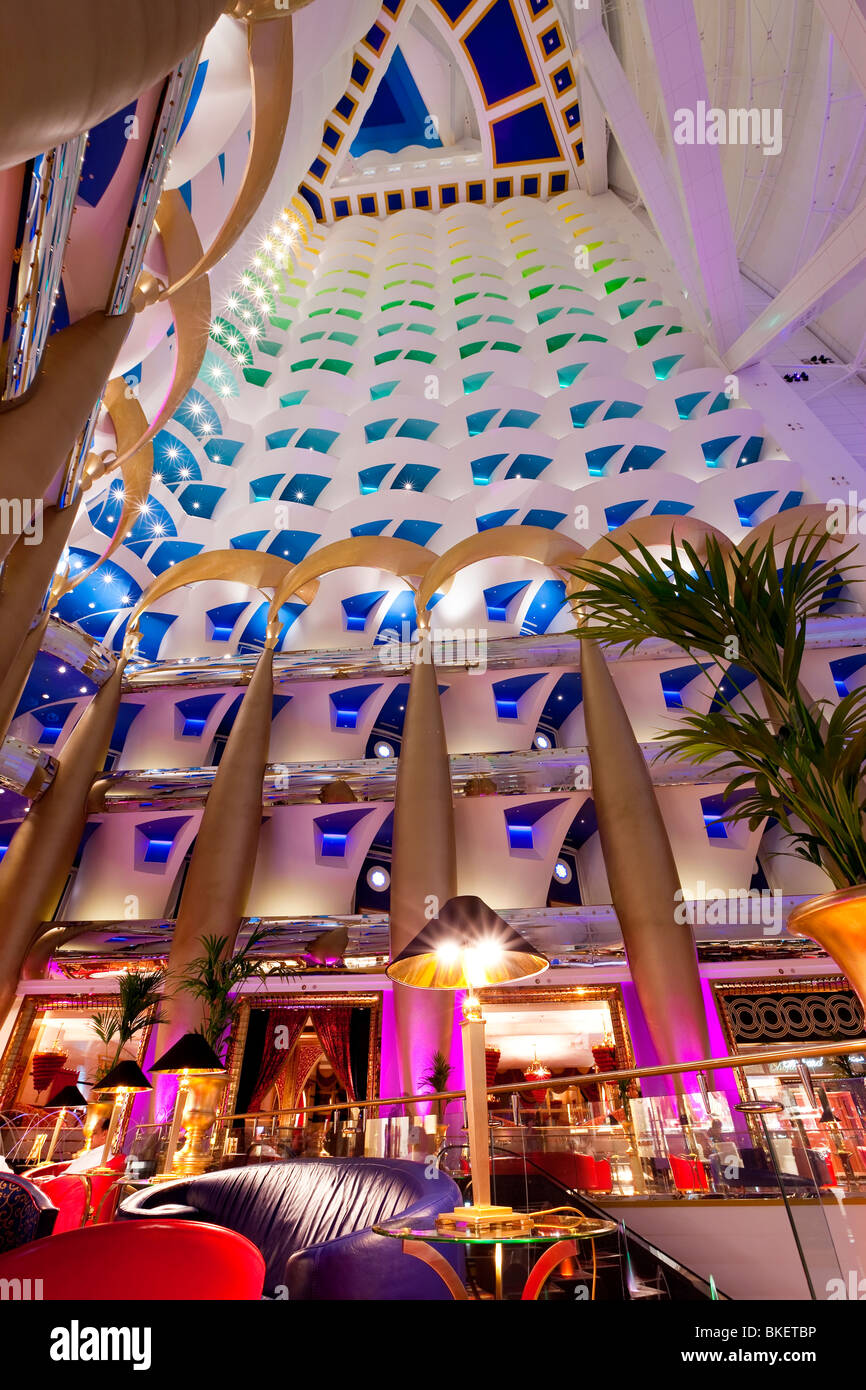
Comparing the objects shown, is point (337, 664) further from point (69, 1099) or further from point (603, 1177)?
point (603, 1177)

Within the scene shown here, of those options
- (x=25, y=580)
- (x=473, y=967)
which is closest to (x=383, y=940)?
(x=25, y=580)

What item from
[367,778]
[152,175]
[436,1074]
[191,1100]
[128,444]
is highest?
[128,444]

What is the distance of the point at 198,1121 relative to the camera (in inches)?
205

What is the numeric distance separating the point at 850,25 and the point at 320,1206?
445 inches

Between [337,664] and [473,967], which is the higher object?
[337,664]

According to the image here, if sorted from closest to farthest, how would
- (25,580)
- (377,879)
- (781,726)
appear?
(781,726) < (25,580) < (377,879)

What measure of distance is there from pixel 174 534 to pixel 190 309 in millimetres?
8193

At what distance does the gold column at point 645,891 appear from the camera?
27.3 ft

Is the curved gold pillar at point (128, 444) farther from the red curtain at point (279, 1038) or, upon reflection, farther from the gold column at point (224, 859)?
the red curtain at point (279, 1038)

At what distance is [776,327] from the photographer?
14.7m

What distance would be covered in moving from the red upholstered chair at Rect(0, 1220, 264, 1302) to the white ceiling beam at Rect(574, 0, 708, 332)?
18.2m
